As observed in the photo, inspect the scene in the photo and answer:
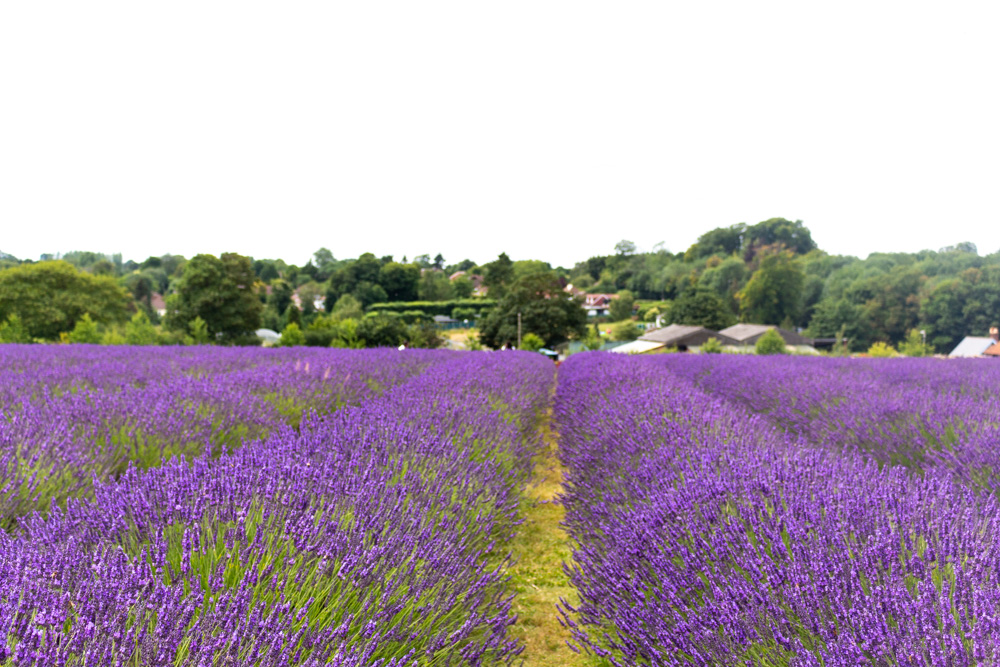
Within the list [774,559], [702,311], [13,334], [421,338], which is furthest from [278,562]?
[702,311]

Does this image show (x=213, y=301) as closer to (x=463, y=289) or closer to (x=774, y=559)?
(x=774, y=559)

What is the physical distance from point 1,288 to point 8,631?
35945 millimetres

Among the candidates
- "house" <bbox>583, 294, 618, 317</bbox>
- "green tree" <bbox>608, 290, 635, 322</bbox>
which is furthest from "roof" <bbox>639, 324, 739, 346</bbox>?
"house" <bbox>583, 294, 618, 317</bbox>

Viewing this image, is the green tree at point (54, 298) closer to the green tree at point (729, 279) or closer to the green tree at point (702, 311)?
the green tree at point (702, 311)

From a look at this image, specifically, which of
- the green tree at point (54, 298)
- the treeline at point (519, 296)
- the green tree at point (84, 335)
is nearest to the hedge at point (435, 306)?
the treeline at point (519, 296)

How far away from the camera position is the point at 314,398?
4.04 metres

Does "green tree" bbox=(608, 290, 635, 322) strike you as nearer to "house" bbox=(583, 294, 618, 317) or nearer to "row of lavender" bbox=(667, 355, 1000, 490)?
"house" bbox=(583, 294, 618, 317)

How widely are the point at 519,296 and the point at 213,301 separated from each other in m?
20.0

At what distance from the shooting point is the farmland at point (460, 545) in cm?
95

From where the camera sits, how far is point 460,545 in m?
1.65

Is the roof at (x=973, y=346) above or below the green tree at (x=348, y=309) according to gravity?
below

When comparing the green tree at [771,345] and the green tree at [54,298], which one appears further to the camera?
the green tree at [771,345]

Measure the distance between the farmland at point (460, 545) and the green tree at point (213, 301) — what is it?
27.4m

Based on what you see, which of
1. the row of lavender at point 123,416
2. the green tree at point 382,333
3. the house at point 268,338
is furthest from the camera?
the house at point 268,338
